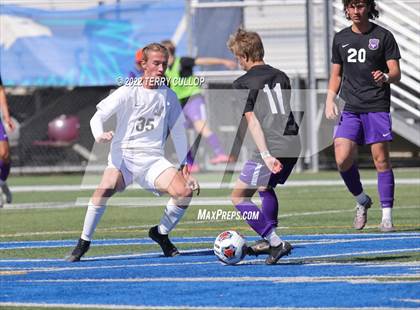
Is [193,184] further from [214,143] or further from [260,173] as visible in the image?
[214,143]

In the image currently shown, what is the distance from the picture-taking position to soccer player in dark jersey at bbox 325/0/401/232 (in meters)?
11.6

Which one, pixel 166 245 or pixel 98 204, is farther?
pixel 166 245

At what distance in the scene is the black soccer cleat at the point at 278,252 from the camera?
8.96m

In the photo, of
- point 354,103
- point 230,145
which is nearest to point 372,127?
point 354,103

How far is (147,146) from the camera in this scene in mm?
10047

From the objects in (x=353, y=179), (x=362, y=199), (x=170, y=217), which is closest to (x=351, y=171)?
(x=353, y=179)

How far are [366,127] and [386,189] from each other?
628 millimetres

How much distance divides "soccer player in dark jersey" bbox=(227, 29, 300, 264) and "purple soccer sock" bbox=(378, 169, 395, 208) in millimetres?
2531

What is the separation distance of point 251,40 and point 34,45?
15287 millimetres

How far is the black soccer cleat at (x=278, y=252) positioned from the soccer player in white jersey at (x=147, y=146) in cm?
101

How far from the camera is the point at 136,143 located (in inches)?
395

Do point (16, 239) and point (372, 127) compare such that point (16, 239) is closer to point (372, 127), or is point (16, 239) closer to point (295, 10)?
point (372, 127)

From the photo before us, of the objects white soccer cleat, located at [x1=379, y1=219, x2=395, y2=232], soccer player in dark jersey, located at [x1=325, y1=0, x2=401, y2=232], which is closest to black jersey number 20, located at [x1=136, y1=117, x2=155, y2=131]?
soccer player in dark jersey, located at [x1=325, y1=0, x2=401, y2=232]

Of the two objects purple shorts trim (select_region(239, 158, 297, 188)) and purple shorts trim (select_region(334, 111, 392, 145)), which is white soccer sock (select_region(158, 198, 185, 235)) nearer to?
purple shorts trim (select_region(239, 158, 297, 188))
